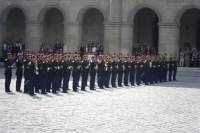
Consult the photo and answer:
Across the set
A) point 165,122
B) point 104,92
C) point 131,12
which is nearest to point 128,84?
point 104,92

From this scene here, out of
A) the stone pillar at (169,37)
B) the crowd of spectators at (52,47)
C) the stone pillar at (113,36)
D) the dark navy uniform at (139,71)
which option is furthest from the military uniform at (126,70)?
the crowd of spectators at (52,47)

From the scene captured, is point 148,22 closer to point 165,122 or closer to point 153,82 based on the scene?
point 153,82

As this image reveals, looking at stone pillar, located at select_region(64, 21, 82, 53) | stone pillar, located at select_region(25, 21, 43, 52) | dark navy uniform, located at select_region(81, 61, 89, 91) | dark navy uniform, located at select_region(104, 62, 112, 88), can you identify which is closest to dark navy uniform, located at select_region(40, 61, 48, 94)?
dark navy uniform, located at select_region(81, 61, 89, 91)

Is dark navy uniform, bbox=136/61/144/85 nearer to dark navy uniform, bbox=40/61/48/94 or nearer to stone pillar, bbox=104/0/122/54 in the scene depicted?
dark navy uniform, bbox=40/61/48/94

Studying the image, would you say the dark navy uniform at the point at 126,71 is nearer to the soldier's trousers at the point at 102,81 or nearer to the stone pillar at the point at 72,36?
the soldier's trousers at the point at 102,81

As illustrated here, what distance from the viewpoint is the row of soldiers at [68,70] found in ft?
63.4

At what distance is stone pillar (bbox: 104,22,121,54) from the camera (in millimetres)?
34125

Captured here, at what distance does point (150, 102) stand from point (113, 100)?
4.53 feet

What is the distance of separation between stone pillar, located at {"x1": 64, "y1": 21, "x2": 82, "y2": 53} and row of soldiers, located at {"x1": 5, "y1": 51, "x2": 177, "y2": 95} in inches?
387

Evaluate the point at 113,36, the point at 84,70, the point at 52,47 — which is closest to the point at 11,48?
the point at 52,47

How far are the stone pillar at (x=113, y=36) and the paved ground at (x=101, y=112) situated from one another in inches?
558

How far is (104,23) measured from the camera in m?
34.3

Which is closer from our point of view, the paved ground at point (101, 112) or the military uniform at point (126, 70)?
the paved ground at point (101, 112)

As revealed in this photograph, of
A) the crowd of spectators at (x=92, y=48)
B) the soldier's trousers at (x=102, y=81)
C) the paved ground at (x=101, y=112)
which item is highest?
the crowd of spectators at (x=92, y=48)
